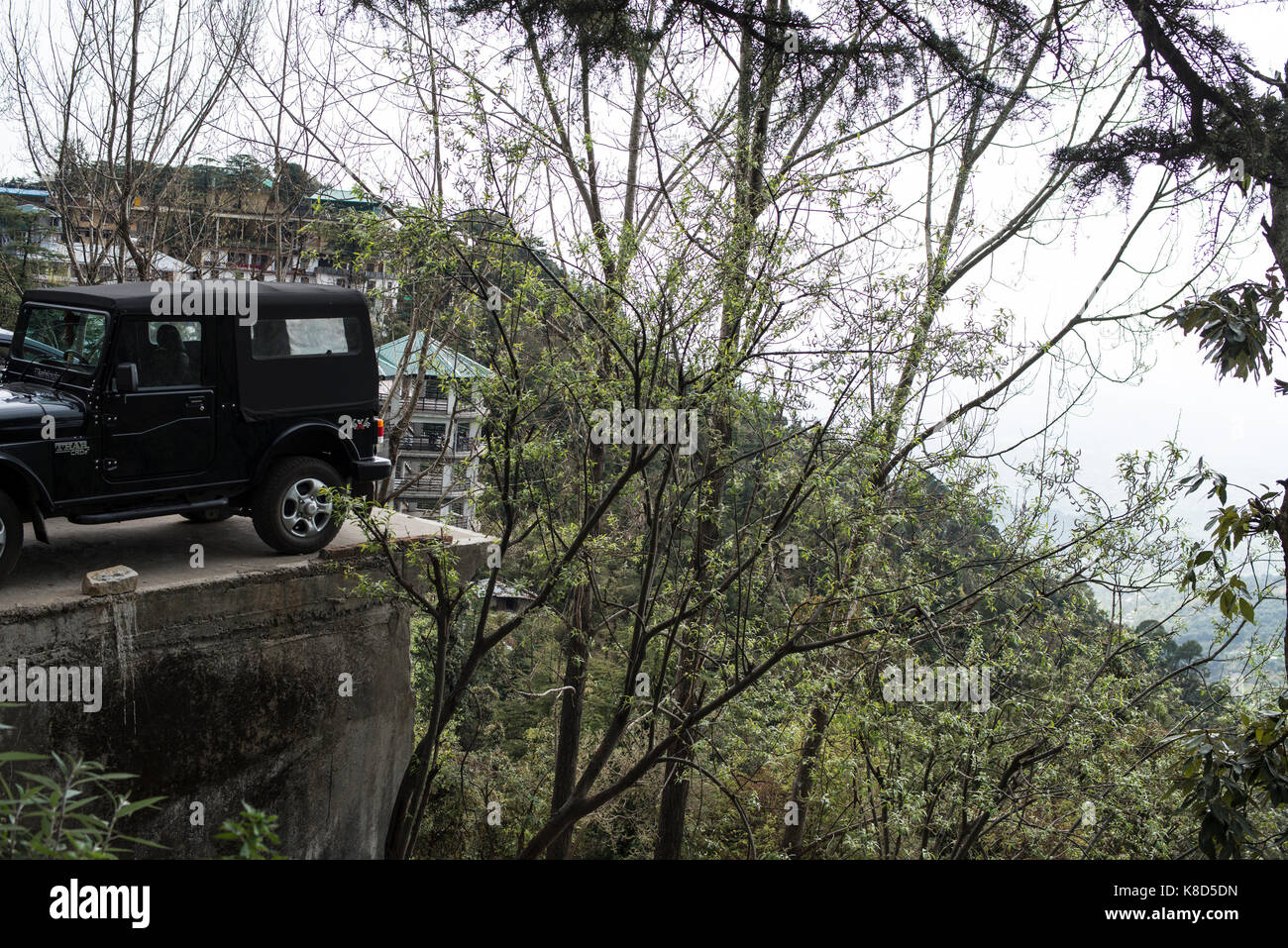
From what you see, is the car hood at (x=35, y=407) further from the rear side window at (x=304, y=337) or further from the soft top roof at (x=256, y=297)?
the rear side window at (x=304, y=337)

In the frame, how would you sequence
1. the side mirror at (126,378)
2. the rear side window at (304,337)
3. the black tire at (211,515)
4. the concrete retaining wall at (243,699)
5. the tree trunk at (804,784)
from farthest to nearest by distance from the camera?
the tree trunk at (804,784)
the black tire at (211,515)
the rear side window at (304,337)
the side mirror at (126,378)
the concrete retaining wall at (243,699)

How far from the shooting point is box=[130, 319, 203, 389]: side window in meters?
6.30

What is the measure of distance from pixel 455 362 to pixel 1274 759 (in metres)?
5.49

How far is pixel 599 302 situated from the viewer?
7703mm

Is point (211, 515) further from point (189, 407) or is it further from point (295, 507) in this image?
point (189, 407)

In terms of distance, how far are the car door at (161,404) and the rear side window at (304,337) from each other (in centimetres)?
35

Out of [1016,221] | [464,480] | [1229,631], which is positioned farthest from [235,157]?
[1229,631]

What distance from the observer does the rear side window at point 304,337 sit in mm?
6871

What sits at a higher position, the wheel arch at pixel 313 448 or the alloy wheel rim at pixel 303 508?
the wheel arch at pixel 313 448

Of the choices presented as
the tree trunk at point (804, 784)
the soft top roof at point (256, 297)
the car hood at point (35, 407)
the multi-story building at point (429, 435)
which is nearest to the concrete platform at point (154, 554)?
the car hood at point (35, 407)

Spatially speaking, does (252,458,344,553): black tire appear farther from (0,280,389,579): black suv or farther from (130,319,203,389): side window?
(130,319,203,389): side window

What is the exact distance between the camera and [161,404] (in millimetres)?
6398

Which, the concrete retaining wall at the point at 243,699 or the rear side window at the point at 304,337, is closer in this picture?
the concrete retaining wall at the point at 243,699

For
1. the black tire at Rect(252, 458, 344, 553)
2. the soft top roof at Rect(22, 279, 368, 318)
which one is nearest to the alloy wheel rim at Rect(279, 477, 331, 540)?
the black tire at Rect(252, 458, 344, 553)
